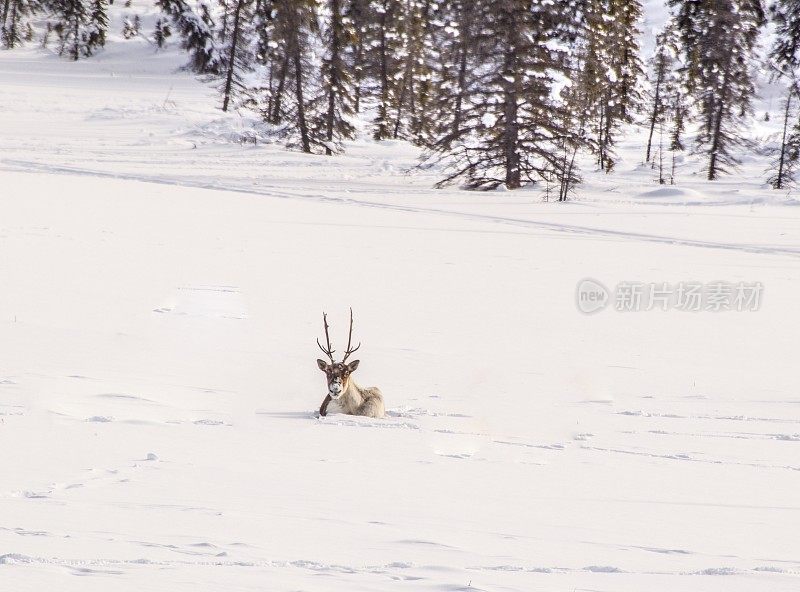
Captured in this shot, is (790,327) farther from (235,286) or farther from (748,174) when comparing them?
(748,174)

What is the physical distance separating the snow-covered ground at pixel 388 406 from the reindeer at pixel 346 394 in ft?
0.75

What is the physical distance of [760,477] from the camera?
20.0 feet

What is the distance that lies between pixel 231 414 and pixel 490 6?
89.3ft

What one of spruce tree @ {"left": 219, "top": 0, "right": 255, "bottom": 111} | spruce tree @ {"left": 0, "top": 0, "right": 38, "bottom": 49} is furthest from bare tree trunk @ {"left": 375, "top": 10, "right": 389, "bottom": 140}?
spruce tree @ {"left": 0, "top": 0, "right": 38, "bottom": 49}

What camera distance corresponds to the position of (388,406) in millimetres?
8500

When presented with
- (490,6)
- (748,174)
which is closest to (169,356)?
(490,6)

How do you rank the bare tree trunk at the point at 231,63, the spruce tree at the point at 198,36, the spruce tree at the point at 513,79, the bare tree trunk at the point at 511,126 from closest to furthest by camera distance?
the spruce tree at the point at 513,79 → the bare tree trunk at the point at 511,126 → the bare tree trunk at the point at 231,63 → the spruce tree at the point at 198,36

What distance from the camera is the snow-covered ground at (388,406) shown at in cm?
411

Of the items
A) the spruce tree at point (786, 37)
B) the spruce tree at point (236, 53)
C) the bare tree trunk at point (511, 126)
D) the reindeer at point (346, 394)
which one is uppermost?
the spruce tree at point (786, 37)

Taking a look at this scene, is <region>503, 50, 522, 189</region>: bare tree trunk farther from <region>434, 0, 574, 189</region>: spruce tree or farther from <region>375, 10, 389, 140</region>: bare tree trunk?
<region>375, 10, 389, 140</region>: bare tree trunk

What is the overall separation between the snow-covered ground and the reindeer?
0.75 feet

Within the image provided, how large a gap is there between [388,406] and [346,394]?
89cm

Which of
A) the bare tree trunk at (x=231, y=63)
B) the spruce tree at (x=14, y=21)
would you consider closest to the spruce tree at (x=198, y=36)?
the bare tree trunk at (x=231, y=63)

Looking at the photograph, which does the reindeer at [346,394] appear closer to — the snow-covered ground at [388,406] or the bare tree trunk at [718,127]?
the snow-covered ground at [388,406]
